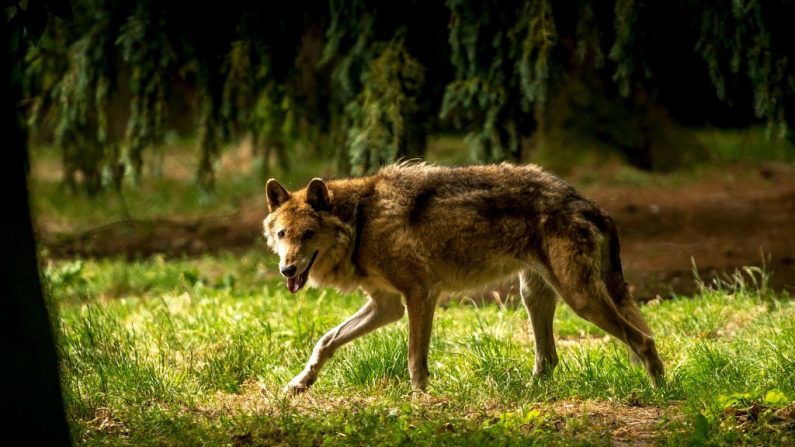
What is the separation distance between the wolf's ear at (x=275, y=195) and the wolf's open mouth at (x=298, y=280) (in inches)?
19.6

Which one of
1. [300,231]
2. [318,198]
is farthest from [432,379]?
[318,198]

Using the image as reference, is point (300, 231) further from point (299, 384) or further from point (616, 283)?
point (616, 283)

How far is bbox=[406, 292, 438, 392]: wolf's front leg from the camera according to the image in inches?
284

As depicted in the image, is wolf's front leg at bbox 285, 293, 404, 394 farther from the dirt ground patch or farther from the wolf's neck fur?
the dirt ground patch

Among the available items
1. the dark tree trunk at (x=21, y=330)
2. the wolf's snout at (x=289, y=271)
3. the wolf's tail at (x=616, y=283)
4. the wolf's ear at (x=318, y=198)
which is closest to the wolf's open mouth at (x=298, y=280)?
the wolf's snout at (x=289, y=271)

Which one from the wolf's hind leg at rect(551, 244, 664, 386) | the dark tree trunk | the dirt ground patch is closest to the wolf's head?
the wolf's hind leg at rect(551, 244, 664, 386)

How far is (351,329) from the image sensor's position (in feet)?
25.1

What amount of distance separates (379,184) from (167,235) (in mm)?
7571

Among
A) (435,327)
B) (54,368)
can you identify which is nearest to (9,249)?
(54,368)

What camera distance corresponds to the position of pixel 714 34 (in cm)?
954

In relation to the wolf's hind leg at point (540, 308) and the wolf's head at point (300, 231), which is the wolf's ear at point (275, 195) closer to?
the wolf's head at point (300, 231)

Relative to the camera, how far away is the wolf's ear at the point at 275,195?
781 cm

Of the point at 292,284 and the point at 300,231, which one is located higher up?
the point at 300,231

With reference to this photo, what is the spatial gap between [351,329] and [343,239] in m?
0.60
